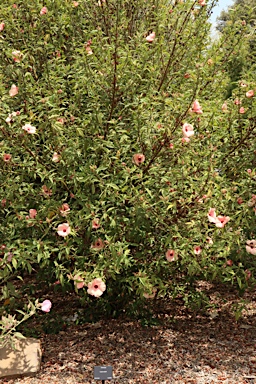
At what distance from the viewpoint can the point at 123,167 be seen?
295 cm

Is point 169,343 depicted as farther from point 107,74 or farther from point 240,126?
point 107,74

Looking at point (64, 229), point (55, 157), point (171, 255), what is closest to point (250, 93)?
point (171, 255)

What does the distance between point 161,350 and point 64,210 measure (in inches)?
50.6

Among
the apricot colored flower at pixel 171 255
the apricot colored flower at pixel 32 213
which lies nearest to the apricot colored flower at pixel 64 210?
the apricot colored flower at pixel 32 213

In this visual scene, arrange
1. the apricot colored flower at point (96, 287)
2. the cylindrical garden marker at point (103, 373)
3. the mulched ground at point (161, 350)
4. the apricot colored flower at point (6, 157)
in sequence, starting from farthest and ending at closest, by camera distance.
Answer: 1. the mulched ground at point (161, 350)
2. the apricot colored flower at point (6, 157)
3. the apricot colored flower at point (96, 287)
4. the cylindrical garden marker at point (103, 373)

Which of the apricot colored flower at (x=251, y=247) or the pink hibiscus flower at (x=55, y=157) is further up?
the pink hibiscus flower at (x=55, y=157)

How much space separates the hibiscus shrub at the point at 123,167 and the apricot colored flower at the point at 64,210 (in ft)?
0.06

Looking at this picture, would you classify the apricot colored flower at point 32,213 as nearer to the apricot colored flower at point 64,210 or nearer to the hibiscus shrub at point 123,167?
the hibiscus shrub at point 123,167

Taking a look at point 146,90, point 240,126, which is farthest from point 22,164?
point 240,126

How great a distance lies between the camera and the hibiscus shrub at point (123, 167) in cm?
294

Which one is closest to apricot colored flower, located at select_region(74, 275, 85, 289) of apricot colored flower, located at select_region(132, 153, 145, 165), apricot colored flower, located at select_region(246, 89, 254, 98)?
apricot colored flower, located at select_region(132, 153, 145, 165)

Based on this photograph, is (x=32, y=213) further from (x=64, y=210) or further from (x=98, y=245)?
(x=98, y=245)

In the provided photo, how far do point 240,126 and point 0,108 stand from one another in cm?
173

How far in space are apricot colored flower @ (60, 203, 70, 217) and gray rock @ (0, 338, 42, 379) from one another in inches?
41.1
